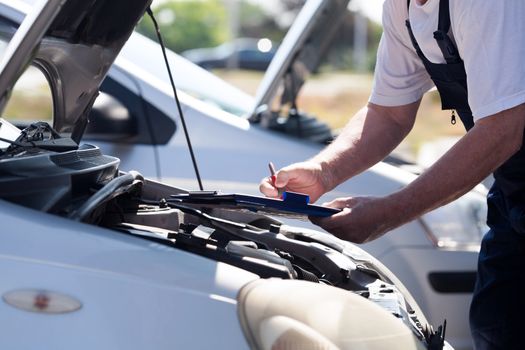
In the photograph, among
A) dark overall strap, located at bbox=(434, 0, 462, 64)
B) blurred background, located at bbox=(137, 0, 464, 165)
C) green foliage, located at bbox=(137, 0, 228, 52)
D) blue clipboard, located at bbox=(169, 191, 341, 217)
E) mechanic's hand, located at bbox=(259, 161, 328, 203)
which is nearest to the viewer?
blue clipboard, located at bbox=(169, 191, 341, 217)

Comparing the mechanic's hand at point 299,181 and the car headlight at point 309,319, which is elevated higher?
the mechanic's hand at point 299,181

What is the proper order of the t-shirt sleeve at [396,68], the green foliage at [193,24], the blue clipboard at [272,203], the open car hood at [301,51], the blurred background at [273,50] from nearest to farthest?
the blue clipboard at [272,203] < the t-shirt sleeve at [396,68] < the open car hood at [301,51] < the blurred background at [273,50] < the green foliage at [193,24]

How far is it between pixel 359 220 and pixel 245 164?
1802mm

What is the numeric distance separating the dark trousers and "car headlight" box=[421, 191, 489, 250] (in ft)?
4.10

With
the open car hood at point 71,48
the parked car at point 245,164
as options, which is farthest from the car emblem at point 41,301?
the parked car at point 245,164

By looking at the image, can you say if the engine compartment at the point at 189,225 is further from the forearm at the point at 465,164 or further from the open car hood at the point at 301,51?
the open car hood at the point at 301,51

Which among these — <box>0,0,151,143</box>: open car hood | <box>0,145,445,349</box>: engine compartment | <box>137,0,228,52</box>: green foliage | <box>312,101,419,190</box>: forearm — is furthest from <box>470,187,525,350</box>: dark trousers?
<box>137,0,228,52</box>: green foliage

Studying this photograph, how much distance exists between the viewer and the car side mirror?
167 inches

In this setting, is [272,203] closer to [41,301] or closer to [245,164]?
[41,301]

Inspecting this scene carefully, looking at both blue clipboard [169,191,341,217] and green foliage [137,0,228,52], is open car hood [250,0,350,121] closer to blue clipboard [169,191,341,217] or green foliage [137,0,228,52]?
blue clipboard [169,191,341,217]

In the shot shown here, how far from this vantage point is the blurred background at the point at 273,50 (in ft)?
78.2

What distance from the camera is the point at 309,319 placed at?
2088 millimetres

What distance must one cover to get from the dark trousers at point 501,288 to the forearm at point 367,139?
399mm

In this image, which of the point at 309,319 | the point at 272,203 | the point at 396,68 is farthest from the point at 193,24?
the point at 309,319
